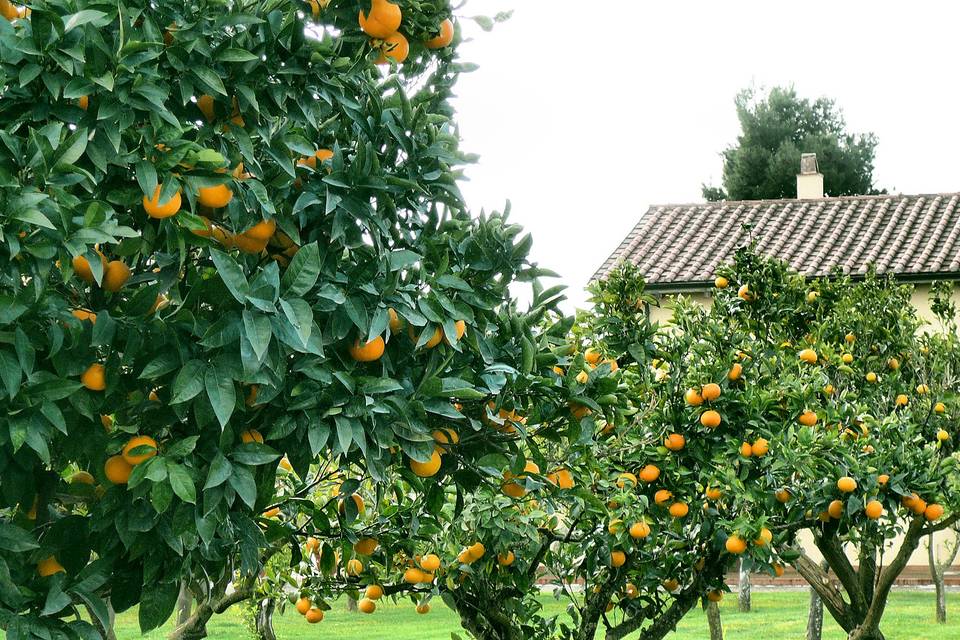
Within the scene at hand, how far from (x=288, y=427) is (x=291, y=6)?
100cm

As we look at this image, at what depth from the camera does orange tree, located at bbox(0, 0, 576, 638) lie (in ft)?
7.37

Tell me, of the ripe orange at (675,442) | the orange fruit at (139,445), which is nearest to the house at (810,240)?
the ripe orange at (675,442)

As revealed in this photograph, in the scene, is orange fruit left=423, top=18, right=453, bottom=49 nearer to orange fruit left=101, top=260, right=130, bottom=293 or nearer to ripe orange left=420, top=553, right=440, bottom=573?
orange fruit left=101, top=260, right=130, bottom=293

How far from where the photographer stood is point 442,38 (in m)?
3.09

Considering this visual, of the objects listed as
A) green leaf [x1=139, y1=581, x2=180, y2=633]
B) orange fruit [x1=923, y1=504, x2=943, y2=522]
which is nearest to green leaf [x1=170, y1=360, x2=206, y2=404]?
green leaf [x1=139, y1=581, x2=180, y2=633]

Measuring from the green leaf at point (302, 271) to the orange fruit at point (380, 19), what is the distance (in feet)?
2.39

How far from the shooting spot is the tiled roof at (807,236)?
50.4ft

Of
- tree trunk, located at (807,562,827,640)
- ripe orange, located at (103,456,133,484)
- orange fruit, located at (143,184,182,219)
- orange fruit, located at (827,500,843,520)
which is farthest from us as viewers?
tree trunk, located at (807,562,827,640)

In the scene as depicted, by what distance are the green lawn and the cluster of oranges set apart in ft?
38.2

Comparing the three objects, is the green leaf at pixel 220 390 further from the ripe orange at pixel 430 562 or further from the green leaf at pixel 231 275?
the ripe orange at pixel 430 562

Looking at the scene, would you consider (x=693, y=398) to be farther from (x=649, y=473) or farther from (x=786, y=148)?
(x=786, y=148)

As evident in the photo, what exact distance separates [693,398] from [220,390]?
11.9 ft

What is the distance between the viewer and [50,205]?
2117 mm

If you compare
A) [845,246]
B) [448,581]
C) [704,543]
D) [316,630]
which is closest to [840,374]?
[704,543]
